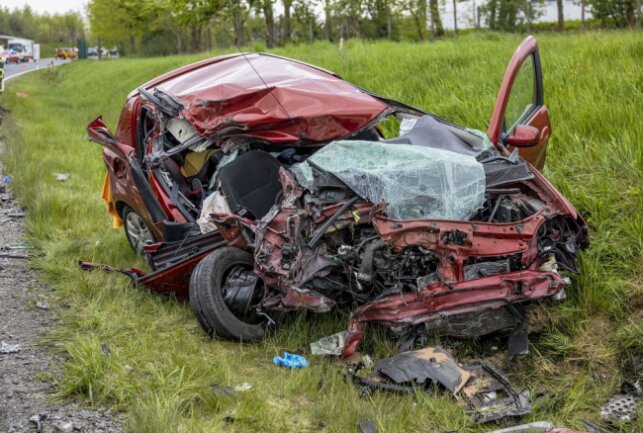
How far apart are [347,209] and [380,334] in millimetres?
862

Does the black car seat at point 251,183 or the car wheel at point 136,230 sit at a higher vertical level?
the black car seat at point 251,183

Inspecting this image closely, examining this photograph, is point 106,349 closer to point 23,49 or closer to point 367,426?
point 367,426

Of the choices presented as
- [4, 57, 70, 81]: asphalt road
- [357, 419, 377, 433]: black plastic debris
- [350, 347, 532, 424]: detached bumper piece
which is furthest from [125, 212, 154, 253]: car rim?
[4, 57, 70, 81]: asphalt road

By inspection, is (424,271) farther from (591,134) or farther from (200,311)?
(591,134)

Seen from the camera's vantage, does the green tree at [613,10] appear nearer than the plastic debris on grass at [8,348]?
No

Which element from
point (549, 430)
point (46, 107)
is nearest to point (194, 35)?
point (46, 107)

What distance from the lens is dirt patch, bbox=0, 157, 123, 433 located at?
11.7 ft

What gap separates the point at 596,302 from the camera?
484cm

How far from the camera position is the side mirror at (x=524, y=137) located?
4.96 metres

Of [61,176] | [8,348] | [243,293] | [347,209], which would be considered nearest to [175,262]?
[243,293]

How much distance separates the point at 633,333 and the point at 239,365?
229 centimetres

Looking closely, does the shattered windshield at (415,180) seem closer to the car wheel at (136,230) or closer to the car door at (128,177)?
the car door at (128,177)

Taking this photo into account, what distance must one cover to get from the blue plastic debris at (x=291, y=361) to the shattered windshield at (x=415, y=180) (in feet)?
3.36

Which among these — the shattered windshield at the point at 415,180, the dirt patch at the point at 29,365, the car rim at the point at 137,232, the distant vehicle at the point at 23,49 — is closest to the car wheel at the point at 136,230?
the car rim at the point at 137,232
